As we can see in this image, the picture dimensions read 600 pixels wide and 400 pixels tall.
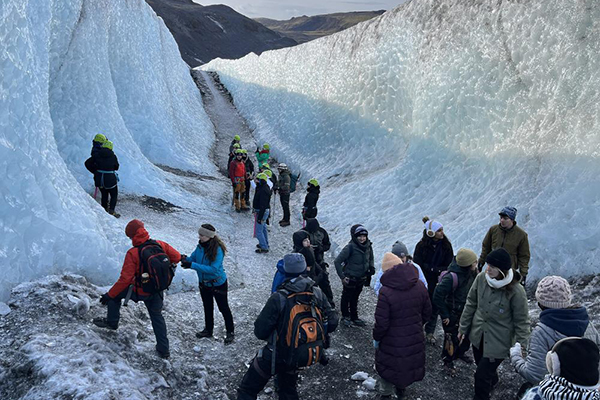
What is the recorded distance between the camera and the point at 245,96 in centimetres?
3434

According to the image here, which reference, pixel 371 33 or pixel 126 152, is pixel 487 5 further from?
pixel 126 152

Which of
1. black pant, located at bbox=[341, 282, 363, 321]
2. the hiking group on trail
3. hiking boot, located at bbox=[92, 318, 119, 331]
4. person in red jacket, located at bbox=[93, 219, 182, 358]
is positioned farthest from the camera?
black pant, located at bbox=[341, 282, 363, 321]

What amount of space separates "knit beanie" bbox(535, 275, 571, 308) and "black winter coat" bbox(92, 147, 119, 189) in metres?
9.41

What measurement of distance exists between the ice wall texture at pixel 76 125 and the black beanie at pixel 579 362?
6.04 meters

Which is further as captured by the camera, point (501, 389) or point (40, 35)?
point (40, 35)

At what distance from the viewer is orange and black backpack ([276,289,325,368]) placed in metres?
4.42

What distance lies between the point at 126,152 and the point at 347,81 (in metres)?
10.9

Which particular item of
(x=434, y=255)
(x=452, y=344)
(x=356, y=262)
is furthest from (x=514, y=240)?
(x=356, y=262)

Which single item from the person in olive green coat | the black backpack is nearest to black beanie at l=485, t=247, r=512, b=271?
the person in olive green coat

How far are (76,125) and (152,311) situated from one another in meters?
8.57

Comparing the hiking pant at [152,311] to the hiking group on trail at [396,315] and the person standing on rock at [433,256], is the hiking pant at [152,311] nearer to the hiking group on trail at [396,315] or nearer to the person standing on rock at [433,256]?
the hiking group on trail at [396,315]

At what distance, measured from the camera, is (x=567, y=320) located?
3.99 meters

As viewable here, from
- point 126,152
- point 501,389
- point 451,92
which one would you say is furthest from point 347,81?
point 501,389

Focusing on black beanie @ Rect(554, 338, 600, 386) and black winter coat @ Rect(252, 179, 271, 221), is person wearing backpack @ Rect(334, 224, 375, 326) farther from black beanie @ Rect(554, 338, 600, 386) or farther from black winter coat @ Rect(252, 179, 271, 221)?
black beanie @ Rect(554, 338, 600, 386)
